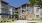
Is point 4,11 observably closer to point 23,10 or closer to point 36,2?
point 23,10

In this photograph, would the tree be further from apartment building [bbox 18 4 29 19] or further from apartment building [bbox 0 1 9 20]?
apartment building [bbox 0 1 9 20]

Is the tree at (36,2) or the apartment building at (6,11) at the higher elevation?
the tree at (36,2)

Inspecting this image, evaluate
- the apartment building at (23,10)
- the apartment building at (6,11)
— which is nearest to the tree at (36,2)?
the apartment building at (23,10)

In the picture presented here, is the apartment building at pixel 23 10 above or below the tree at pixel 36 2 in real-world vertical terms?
below

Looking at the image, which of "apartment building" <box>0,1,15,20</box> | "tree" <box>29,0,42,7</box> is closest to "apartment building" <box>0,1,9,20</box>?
"apartment building" <box>0,1,15,20</box>

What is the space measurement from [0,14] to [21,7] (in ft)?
0.78

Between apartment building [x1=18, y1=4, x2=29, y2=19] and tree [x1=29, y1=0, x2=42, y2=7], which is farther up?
tree [x1=29, y1=0, x2=42, y2=7]

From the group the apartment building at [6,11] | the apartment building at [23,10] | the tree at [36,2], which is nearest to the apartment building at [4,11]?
the apartment building at [6,11]

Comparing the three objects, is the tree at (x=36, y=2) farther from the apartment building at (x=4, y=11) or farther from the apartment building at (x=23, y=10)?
the apartment building at (x=4, y=11)

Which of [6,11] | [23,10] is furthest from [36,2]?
[6,11]

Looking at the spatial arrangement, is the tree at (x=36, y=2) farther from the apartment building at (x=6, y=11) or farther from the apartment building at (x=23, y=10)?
the apartment building at (x=6, y=11)

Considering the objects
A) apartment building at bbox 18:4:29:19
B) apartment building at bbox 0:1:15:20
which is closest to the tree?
apartment building at bbox 18:4:29:19

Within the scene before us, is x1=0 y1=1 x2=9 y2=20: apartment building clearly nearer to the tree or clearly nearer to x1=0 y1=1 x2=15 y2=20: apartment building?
x1=0 y1=1 x2=15 y2=20: apartment building

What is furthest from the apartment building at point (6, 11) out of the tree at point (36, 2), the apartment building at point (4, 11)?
the tree at point (36, 2)
